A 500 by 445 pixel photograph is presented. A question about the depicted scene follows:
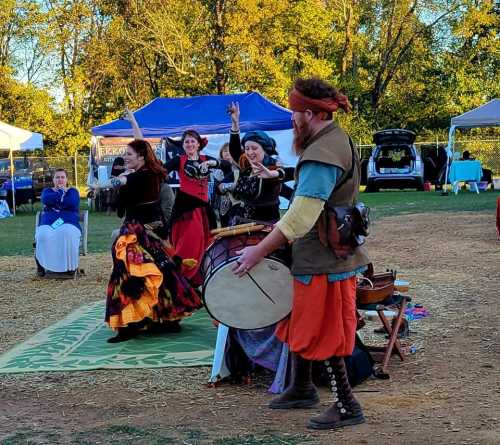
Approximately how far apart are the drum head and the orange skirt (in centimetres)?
20

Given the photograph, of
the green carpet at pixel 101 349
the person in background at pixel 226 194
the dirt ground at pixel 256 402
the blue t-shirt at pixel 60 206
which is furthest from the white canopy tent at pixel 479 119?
the green carpet at pixel 101 349

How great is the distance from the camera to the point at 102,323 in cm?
680

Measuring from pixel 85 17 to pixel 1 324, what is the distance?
98.3ft

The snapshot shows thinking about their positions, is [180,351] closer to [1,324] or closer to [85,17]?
[1,324]

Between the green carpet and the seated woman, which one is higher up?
the seated woman

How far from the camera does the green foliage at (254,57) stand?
30297mm

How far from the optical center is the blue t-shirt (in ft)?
31.5

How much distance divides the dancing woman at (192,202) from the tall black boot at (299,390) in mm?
2772

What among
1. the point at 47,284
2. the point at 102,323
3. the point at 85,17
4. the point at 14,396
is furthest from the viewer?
the point at 85,17

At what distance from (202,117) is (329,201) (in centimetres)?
1429

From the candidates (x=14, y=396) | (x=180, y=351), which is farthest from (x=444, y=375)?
(x=14, y=396)

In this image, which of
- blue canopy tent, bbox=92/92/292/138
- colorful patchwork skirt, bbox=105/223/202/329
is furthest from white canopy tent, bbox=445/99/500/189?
colorful patchwork skirt, bbox=105/223/202/329

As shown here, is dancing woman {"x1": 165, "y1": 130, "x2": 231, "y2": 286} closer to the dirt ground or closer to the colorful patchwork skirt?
the colorful patchwork skirt

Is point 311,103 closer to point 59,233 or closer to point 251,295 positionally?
point 251,295
